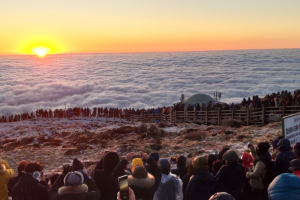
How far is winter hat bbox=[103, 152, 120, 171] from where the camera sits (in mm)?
5098

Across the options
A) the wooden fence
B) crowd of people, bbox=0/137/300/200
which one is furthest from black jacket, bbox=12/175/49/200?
the wooden fence

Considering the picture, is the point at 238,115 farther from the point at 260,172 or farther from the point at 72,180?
the point at 72,180

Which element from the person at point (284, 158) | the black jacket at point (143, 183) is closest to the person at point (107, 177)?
the black jacket at point (143, 183)

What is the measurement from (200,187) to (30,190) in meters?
2.43

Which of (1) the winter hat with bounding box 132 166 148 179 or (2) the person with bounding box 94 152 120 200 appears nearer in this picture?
(1) the winter hat with bounding box 132 166 148 179

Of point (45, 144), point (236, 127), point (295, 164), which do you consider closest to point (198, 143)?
point (236, 127)

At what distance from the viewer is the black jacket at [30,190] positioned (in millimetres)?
4668

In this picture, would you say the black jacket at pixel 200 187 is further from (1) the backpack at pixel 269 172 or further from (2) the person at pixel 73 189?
(2) the person at pixel 73 189

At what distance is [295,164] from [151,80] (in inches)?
7190

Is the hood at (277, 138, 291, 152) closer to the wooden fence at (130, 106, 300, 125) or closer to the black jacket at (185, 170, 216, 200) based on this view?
the black jacket at (185, 170, 216, 200)

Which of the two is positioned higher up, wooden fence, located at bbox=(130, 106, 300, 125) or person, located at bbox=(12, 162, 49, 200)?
person, located at bbox=(12, 162, 49, 200)

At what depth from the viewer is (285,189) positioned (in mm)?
3373

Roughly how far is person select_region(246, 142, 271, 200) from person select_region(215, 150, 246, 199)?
354 millimetres

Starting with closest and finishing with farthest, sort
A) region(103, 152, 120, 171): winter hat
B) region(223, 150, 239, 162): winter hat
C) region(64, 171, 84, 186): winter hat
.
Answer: region(64, 171, 84, 186): winter hat
region(103, 152, 120, 171): winter hat
region(223, 150, 239, 162): winter hat
